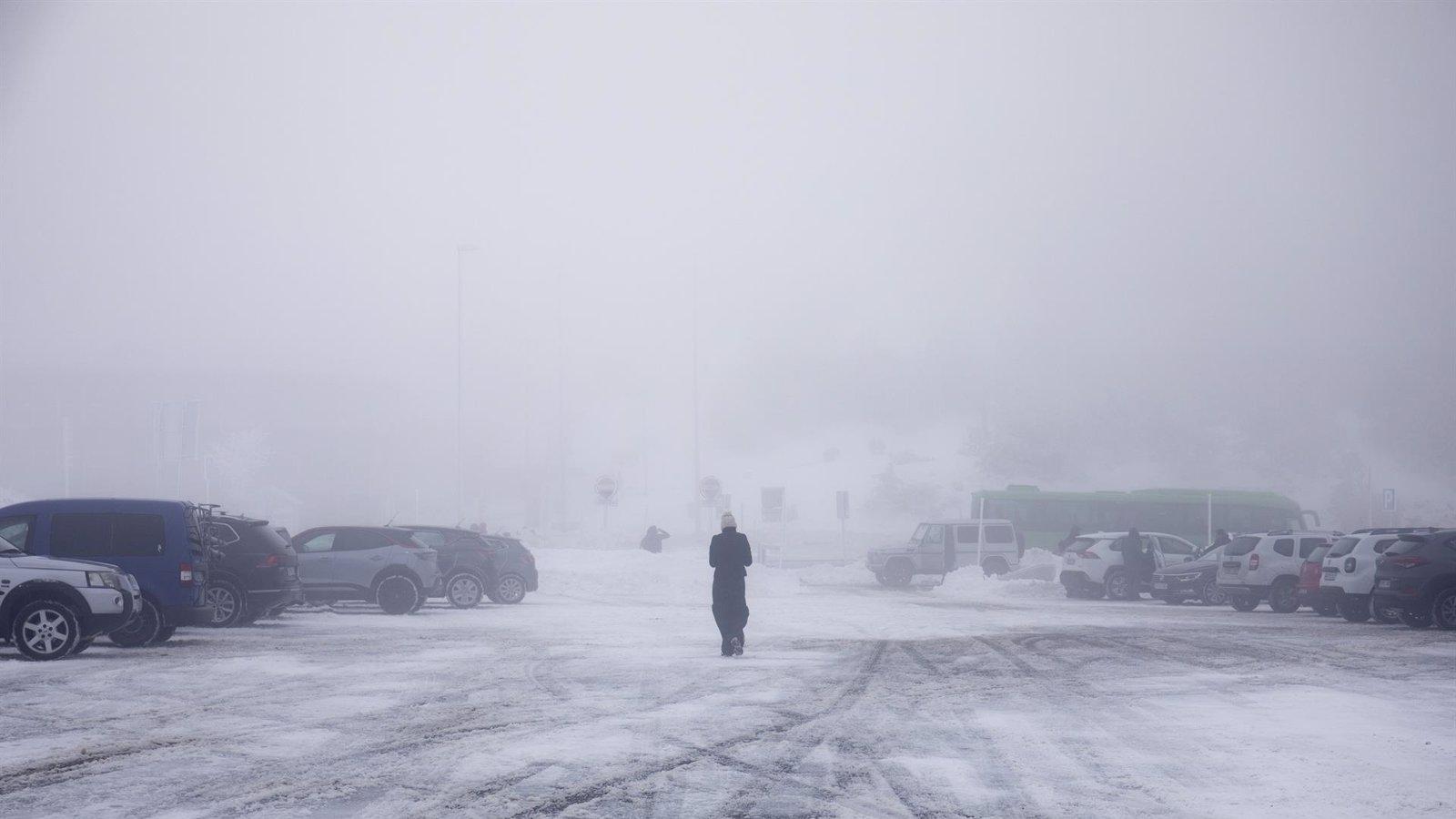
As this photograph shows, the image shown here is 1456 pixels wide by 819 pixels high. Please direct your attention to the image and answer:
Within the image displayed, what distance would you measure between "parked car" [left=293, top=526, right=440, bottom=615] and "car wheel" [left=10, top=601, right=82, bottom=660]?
8.65 metres

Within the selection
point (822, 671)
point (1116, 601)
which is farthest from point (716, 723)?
point (1116, 601)

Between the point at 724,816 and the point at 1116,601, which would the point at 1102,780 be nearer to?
the point at 724,816

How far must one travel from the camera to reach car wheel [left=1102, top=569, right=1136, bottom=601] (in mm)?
32125

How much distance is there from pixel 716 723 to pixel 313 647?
26.8 feet

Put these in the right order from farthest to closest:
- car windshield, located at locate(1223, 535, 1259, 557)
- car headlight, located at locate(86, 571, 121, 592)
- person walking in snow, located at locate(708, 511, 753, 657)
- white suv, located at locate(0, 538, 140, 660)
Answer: car windshield, located at locate(1223, 535, 1259, 557)
person walking in snow, located at locate(708, 511, 753, 657)
car headlight, located at locate(86, 571, 121, 592)
white suv, located at locate(0, 538, 140, 660)

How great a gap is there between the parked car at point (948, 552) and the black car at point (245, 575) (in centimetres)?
2297

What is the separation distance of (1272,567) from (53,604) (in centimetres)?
2213

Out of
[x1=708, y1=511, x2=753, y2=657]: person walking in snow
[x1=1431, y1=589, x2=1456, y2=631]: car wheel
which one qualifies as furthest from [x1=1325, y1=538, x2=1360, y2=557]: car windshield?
[x1=708, y1=511, x2=753, y2=657]: person walking in snow

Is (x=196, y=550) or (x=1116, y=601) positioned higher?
(x=196, y=550)

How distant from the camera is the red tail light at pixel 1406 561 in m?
19.6

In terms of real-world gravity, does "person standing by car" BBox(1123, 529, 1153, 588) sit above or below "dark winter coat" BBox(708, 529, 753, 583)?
below

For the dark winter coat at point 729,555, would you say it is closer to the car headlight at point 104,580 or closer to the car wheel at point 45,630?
the car headlight at point 104,580

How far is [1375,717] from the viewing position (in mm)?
10070

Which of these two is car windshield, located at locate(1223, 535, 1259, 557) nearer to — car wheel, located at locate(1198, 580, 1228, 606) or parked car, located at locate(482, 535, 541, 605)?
car wheel, located at locate(1198, 580, 1228, 606)
